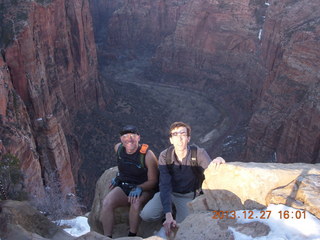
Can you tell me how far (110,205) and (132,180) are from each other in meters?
0.73

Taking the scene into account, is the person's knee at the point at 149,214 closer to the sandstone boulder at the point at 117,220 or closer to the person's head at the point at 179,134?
the sandstone boulder at the point at 117,220

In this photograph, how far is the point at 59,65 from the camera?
2988 centimetres

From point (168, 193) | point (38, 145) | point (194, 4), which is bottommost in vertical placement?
point (38, 145)

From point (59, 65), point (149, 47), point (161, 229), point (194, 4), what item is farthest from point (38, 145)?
point (149, 47)

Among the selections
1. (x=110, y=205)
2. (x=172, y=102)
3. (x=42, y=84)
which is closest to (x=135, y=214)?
(x=110, y=205)

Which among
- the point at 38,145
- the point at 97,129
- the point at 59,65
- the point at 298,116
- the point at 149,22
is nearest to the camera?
the point at 38,145

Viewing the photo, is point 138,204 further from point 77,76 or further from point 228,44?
point 228,44

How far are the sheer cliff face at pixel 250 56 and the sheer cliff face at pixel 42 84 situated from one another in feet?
50.7

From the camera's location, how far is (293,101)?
2319 centimetres

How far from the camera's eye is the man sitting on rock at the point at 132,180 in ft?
22.4

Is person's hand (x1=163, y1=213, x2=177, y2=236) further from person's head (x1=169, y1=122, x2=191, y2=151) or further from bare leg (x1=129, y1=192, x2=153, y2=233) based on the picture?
person's head (x1=169, y1=122, x2=191, y2=151)

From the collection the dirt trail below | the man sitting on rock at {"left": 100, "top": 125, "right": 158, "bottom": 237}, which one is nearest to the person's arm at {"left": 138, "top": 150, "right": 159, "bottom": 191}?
the man sitting on rock at {"left": 100, "top": 125, "right": 158, "bottom": 237}

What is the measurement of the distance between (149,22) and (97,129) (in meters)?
38.7

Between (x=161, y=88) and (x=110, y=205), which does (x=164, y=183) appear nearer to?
(x=110, y=205)
